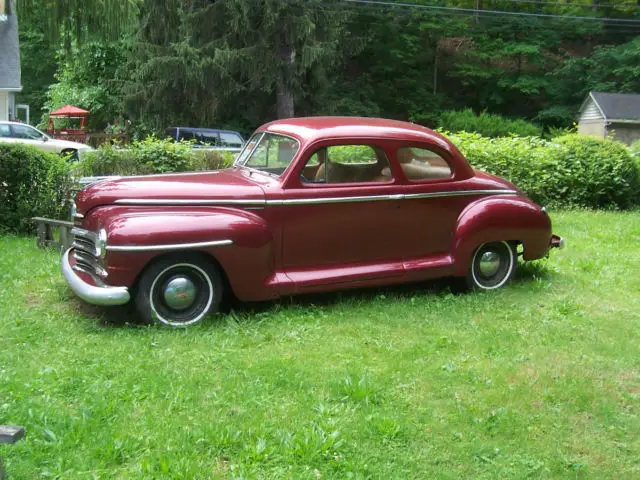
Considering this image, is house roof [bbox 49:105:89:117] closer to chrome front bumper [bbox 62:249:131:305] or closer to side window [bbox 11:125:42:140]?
side window [bbox 11:125:42:140]

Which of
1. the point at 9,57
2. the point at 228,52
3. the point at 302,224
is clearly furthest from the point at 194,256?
the point at 9,57

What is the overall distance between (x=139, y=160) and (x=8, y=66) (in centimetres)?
1983

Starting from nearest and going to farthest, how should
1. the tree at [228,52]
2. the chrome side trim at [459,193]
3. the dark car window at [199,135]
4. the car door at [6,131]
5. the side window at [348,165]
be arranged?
the side window at [348,165] < the chrome side trim at [459,193] < the car door at [6,131] < the dark car window at [199,135] < the tree at [228,52]

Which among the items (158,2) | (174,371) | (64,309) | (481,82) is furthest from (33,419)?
(481,82)

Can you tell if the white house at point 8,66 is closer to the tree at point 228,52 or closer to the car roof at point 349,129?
the tree at point 228,52

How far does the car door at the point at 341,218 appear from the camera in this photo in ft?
18.9

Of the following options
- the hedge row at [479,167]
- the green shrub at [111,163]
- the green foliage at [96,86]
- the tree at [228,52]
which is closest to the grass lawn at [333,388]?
the hedge row at [479,167]

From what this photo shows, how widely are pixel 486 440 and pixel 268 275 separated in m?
2.52

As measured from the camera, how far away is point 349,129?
617 cm

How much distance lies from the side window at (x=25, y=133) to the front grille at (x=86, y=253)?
15663 mm

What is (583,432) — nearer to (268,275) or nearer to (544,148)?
(268,275)

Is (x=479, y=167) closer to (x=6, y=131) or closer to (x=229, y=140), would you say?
(x=229, y=140)

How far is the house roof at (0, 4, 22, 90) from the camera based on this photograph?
25.4m

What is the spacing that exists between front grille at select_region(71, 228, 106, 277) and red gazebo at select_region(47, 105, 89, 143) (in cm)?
2250
